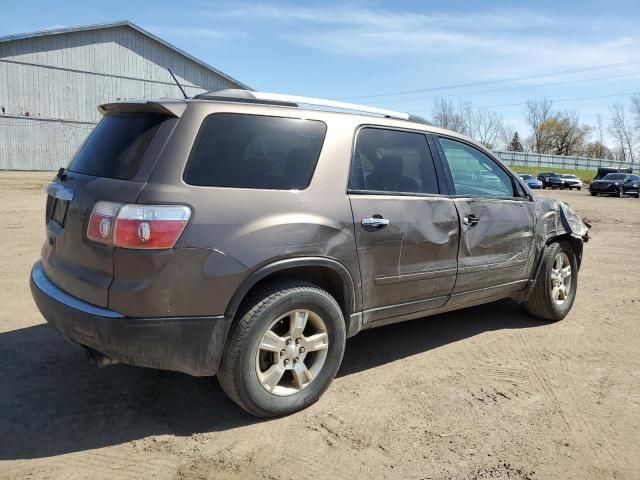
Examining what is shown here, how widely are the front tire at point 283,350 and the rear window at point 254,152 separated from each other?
0.65 m

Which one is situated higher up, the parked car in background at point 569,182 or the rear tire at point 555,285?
the parked car in background at point 569,182

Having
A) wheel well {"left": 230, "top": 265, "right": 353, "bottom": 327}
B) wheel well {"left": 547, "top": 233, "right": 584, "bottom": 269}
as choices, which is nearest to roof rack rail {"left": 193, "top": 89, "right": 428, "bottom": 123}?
wheel well {"left": 230, "top": 265, "right": 353, "bottom": 327}

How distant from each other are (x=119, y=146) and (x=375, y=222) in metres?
1.67

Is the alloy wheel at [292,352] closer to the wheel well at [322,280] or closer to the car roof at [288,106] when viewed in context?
the wheel well at [322,280]

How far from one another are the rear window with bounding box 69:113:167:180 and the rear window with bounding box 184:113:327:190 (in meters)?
0.31

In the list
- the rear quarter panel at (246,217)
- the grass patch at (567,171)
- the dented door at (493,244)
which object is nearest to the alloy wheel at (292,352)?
the rear quarter panel at (246,217)

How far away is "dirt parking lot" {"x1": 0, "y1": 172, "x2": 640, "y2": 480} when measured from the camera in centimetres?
283

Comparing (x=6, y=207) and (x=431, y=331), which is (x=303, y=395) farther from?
(x=6, y=207)

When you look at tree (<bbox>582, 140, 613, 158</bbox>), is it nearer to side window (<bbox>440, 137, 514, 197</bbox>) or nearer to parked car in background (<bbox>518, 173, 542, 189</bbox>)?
parked car in background (<bbox>518, 173, 542, 189</bbox>)

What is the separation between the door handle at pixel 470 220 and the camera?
425 centimetres

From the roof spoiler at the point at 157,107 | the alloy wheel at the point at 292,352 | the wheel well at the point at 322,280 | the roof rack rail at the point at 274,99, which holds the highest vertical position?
the roof rack rail at the point at 274,99

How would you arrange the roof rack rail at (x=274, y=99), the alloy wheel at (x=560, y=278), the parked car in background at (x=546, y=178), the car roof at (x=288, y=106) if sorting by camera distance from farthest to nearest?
the parked car in background at (x=546, y=178), the alloy wheel at (x=560, y=278), the roof rack rail at (x=274, y=99), the car roof at (x=288, y=106)

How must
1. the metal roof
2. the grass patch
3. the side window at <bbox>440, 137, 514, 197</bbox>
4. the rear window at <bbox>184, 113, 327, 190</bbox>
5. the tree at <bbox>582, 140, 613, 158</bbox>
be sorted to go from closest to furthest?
the rear window at <bbox>184, 113, 327, 190</bbox>, the side window at <bbox>440, 137, 514, 197</bbox>, the metal roof, the grass patch, the tree at <bbox>582, 140, 613, 158</bbox>

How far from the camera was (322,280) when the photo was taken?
11.5 feet
